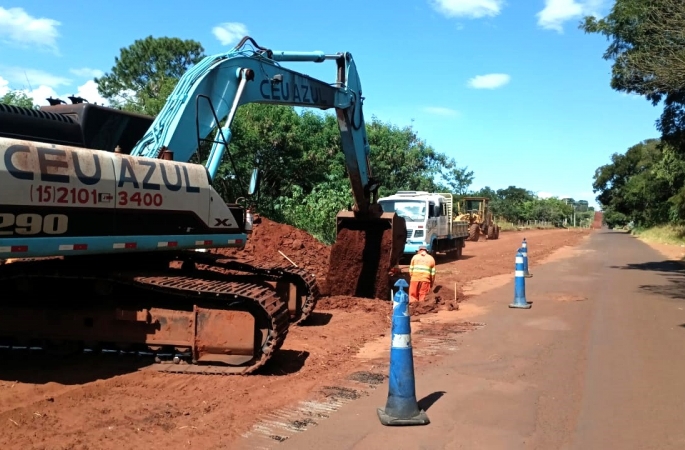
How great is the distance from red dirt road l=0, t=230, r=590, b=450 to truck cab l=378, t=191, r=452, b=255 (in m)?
12.6

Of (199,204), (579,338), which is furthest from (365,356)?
(579,338)

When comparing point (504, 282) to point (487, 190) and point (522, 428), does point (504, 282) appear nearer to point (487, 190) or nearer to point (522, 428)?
point (522, 428)

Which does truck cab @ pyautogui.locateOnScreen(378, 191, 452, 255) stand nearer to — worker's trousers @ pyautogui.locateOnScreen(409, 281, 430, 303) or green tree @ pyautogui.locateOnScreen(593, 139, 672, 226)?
worker's trousers @ pyautogui.locateOnScreen(409, 281, 430, 303)

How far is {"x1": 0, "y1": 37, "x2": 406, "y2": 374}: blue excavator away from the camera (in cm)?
539

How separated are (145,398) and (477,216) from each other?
36.5m

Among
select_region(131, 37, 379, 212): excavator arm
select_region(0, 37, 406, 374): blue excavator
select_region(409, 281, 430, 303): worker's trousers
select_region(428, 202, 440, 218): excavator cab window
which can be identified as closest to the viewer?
select_region(0, 37, 406, 374): blue excavator

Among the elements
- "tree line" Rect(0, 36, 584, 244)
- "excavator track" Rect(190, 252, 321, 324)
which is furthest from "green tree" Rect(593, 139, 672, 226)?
"excavator track" Rect(190, 252, 321, 324)

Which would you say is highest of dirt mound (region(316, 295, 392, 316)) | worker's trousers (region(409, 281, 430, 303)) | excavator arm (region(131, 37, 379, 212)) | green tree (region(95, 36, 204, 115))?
green tree (region(95, 36, 204, 115))

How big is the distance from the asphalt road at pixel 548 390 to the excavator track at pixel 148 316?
57.8 inches

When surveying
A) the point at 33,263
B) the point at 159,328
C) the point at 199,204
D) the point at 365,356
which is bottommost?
the point at 365,356

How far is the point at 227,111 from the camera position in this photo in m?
7.68

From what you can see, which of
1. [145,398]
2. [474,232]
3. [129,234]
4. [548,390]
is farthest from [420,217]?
[474,232]

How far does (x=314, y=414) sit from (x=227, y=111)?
4.15 m

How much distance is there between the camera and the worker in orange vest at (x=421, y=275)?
1180 cm
